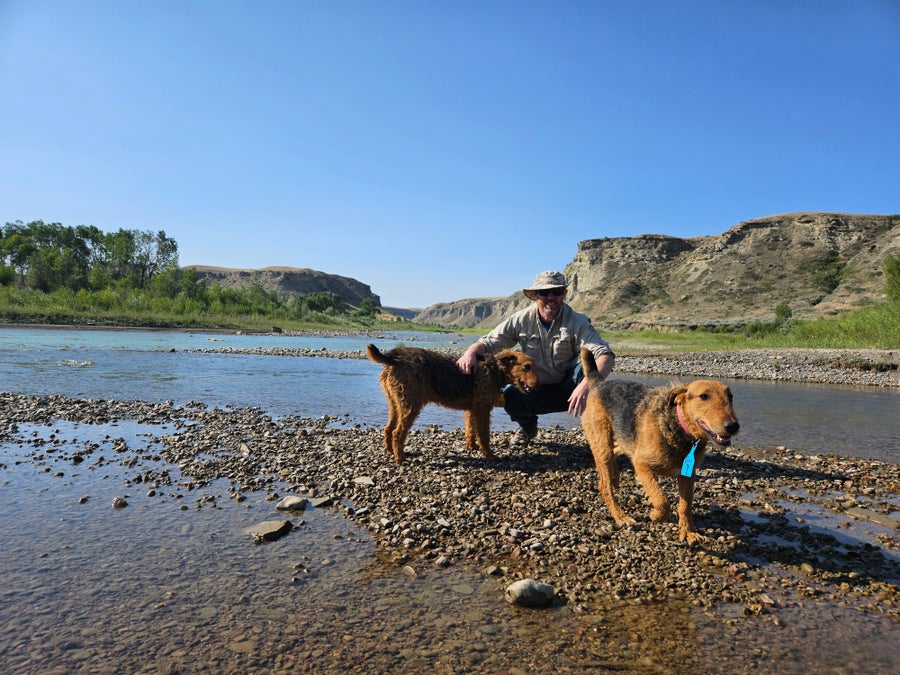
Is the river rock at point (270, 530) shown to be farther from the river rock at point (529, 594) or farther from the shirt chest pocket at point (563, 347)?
the shirt chest pocket at point (563, 347)

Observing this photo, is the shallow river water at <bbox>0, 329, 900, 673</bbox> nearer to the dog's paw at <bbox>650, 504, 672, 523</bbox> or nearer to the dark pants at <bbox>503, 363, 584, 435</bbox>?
the dog's paw at <bbox>650, 504, 672, 523</bbox>

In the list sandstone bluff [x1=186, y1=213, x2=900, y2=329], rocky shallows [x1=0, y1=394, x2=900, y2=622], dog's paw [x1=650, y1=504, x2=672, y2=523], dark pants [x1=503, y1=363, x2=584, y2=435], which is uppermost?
sandstone bluff [x1=186, y1=213, x2=900, y2=329]

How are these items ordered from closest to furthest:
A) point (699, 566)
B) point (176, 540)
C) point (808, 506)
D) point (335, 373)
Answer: point (699, 566) < point (176, 540) < point (808, 506) < point (335, 373)

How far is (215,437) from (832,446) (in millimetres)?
10315

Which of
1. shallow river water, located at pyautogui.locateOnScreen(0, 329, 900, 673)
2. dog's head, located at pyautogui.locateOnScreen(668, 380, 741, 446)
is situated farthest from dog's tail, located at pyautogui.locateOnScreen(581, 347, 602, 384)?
shallow river water, located at pyautogui.locateOnScreen(0, 329, 900, 673)

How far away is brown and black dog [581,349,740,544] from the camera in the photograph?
13.2 feet

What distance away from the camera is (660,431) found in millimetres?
4453

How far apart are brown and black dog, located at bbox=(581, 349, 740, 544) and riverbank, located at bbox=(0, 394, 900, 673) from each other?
285 mm

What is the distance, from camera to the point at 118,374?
16.3 meters

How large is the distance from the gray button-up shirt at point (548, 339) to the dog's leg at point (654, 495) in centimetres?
256

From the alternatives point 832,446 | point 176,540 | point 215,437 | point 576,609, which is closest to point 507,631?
point 576,609

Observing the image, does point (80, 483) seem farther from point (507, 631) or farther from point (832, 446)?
point (832, 446)

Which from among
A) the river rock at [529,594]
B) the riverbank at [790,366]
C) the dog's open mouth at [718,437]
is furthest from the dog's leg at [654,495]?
the riverbank at [790,366]

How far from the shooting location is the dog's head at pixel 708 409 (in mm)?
3809
